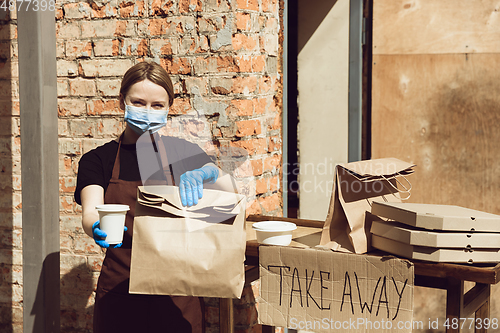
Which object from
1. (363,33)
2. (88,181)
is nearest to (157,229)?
(88,181)

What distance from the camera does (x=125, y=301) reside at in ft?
5.17

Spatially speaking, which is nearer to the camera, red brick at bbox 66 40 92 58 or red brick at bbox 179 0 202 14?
red brick at bbox 179 0 202 14

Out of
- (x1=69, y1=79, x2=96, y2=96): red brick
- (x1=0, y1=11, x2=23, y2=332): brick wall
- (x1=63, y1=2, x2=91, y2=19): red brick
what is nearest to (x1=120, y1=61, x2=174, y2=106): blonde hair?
(x1=69, y1=79, x2=96, y2=96): red brick

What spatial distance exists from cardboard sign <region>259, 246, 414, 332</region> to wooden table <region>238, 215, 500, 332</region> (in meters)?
0.06

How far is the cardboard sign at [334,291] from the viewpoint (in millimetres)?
1340

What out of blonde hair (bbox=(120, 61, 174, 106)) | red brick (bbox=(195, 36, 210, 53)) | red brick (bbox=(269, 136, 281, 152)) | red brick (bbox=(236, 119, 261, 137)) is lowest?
red brick (bbox=(269, 136, 281, 152))

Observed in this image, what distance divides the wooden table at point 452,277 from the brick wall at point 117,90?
18.4 inches

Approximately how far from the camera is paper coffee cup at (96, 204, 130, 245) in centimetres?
132

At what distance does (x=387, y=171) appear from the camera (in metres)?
1.55

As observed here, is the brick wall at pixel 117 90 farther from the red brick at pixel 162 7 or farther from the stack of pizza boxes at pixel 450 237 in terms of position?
the stack of pizza boxes at pixel 450 237

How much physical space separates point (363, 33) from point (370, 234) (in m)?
1.59

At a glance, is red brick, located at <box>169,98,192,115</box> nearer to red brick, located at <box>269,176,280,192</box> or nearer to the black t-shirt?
the black t-shirt

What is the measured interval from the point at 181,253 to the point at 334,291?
477mm

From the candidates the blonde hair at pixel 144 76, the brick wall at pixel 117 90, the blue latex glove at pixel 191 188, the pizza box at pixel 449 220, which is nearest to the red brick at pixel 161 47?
the brick wall at pixel 117 90
